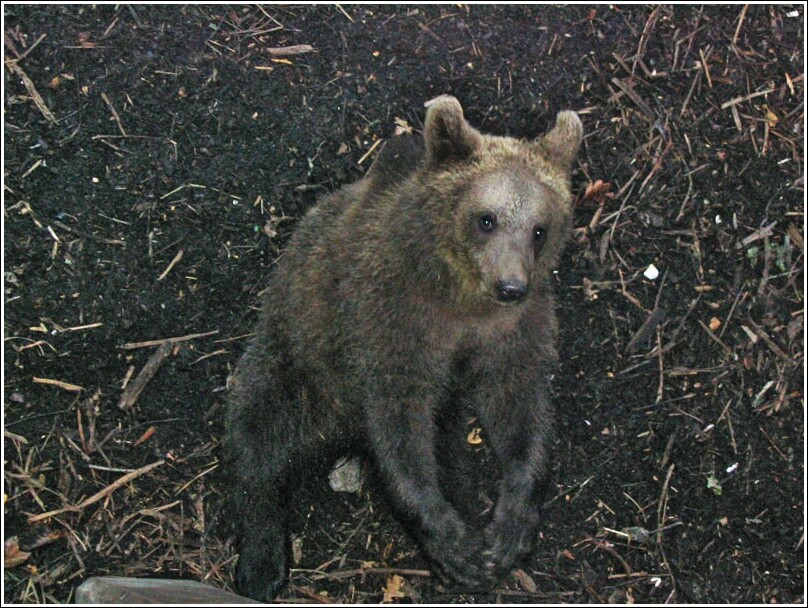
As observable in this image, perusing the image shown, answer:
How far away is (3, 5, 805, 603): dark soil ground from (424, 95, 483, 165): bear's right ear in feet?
4.26

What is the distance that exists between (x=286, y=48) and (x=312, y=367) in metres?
2.12

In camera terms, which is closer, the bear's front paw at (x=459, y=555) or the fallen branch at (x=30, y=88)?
the bear's front paw at (x=459, y=555)

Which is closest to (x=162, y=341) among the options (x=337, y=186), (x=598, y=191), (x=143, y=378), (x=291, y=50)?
(x=143, y=378)

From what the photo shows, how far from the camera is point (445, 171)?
5.34m

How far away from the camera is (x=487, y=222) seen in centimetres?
509

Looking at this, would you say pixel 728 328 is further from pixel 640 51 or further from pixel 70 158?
pixel 70 158

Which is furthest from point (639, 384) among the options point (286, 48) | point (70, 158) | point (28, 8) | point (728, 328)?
point (28, 8)

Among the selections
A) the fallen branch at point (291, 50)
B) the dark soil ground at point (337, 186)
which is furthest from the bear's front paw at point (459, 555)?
the fallen branch at point (291, 50)

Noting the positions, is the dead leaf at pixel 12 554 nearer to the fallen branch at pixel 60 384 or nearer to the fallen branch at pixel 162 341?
the fallen branch at pixel 60 384

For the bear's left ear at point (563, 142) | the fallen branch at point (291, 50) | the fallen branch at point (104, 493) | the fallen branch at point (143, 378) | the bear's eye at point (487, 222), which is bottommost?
the fallen branch at point (104, 493)

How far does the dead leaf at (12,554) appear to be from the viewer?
5922 mm

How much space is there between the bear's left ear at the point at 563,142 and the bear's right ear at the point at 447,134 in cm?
38

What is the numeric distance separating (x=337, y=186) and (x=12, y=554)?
3.01 metres

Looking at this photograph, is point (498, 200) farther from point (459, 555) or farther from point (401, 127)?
point (459, 555)
